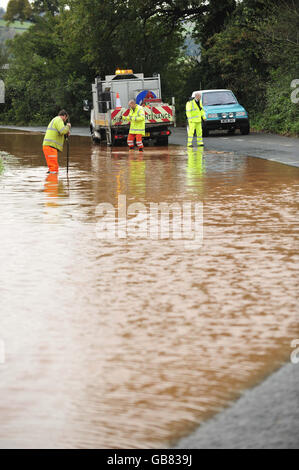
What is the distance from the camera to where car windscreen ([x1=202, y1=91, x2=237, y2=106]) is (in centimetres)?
3338

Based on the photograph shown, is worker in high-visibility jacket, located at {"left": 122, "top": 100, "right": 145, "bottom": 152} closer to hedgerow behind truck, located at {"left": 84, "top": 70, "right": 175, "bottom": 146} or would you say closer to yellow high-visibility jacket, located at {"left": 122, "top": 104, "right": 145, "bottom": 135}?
yellow high-visibility jacket, located at {"left": 122, "top": 104, "right": 145, "bottom": 135}

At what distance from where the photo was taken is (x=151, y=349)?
5754 millimetres

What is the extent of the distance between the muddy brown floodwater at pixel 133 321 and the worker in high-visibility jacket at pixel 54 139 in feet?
19.0

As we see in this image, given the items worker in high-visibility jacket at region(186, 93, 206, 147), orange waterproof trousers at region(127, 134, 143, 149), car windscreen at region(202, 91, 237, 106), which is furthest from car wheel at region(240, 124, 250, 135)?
orange waterproof trousers at region(127, 134, 143, 149)

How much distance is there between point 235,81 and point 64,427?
36.3 meters

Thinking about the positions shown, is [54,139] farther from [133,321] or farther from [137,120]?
[133,321]

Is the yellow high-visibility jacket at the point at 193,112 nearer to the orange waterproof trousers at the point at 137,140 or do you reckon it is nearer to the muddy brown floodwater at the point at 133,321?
the orange waterproof trousers at the point at 137,140

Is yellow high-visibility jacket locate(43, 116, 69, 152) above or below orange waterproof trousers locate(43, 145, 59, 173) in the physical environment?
above

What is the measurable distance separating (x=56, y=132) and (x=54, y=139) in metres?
0.15

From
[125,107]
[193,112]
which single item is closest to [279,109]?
[125,107]

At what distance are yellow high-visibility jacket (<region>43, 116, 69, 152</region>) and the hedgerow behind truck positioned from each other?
10.3 metres

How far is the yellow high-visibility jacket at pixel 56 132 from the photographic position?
61.9 feet
